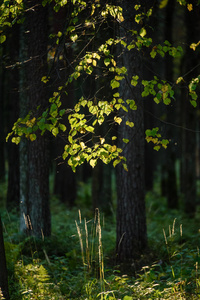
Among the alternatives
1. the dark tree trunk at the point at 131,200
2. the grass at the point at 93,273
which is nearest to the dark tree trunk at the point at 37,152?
the grass at the point at 93,273

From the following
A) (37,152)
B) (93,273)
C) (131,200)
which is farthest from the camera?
(37,152)

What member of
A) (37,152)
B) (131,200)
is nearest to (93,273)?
(131,200)

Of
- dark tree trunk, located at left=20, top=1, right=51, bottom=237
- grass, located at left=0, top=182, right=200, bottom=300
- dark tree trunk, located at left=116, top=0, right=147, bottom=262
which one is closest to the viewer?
grass, located at left=0, top=182, right=200, bottom=300

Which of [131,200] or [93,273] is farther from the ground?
[131,200]

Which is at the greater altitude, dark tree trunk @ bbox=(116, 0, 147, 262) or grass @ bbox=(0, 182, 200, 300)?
dark tree trunk @ bbox=(116, 0, 147, 262)

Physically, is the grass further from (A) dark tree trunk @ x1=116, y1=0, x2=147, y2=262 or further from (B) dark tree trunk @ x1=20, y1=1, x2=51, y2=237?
(B) dark tree trunk @ x1=20, y1=1, x2=51, y2=237

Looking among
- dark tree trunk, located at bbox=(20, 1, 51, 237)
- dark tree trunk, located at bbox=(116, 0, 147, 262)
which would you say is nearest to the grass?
dark tree trunk, located at bbox=(116, 0, 147, 262)

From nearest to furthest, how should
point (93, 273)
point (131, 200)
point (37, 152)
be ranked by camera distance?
point (93, 273), point (131, 200), point (37, 152)

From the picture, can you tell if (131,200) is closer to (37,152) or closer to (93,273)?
(93,273)

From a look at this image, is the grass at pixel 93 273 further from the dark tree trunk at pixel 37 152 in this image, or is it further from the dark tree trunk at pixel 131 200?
the dark tree trunk at pixel 37 152

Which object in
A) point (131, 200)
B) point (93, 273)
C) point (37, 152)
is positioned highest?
point (37, 152)

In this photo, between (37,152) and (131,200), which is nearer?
(131,200)

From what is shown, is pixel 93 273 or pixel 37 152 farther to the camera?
pixel 37 152

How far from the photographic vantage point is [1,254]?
16.2 feet
